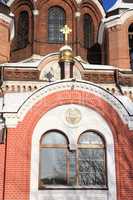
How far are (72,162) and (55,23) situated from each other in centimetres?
1314

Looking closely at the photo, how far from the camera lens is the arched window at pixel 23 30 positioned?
26.0m

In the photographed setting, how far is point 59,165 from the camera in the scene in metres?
14.8

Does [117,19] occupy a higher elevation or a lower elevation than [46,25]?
lower

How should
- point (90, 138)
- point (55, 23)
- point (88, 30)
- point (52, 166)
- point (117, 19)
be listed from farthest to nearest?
point (88, 30)
point (55, 23)
point (117, 19)
point (90, 138)
point (52, 166)

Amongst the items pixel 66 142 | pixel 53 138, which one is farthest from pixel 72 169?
pixel 53 138

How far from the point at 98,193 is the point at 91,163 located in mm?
1007

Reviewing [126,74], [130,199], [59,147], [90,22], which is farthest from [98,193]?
[90,22]

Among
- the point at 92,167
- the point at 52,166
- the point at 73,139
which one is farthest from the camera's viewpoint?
the point at 73,139

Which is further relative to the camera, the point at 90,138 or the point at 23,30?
the point at 23,30

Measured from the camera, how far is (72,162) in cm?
1480

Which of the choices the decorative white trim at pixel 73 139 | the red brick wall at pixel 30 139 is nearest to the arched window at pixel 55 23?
Answer: the red brick wall at pixel 30 139

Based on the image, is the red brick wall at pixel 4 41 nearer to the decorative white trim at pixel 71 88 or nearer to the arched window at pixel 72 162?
the decorative white trim at pixel 71 88

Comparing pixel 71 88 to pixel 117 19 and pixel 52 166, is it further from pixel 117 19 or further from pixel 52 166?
pixel 117 19

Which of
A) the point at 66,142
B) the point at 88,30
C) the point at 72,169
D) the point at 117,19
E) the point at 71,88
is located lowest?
the point at 72,169
